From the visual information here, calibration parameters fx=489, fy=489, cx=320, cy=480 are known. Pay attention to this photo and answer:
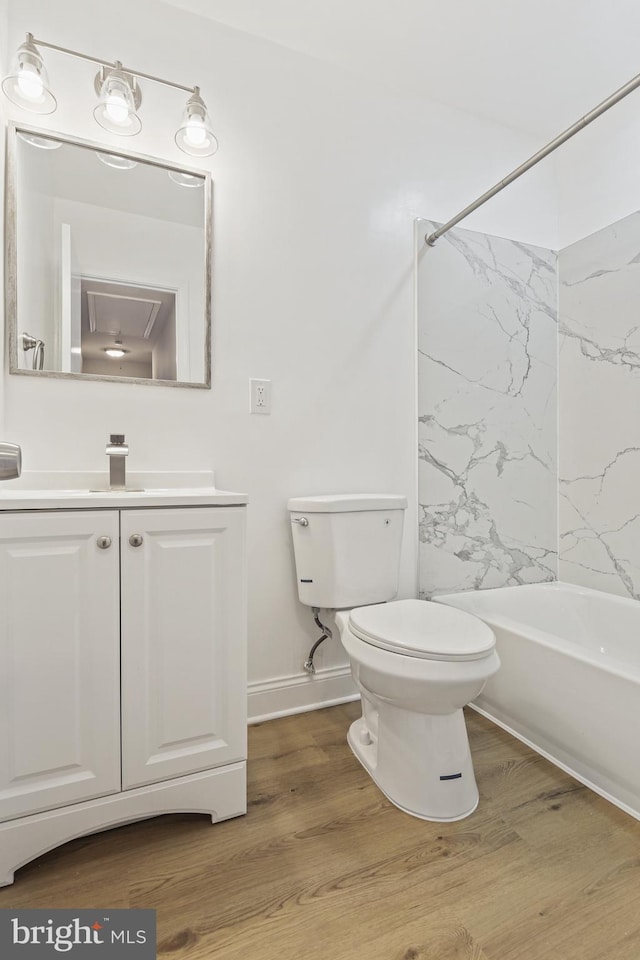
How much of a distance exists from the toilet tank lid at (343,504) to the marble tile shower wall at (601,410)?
99 centimetres

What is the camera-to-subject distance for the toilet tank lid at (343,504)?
1.62 meters

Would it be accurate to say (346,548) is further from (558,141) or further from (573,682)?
(558,141)

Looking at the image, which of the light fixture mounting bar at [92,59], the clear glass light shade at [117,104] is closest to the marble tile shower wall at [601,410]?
the light fixture mounting bar at [92,59]

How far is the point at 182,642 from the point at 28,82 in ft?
4.89

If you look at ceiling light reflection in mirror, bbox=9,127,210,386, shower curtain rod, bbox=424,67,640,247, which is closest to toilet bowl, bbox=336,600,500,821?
ceiling light reflection in mirror, bbox=9,127,210,386

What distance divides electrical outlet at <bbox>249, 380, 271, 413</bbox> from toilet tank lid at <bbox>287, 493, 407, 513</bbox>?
0.34 meters

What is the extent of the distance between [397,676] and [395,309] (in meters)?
1.39

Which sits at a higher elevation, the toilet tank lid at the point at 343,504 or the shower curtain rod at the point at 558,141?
the shower curtain rod at the point at 558,141

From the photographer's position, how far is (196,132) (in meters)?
1.47

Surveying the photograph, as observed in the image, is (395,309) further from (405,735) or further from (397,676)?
(405,735)

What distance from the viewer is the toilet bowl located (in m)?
1.19

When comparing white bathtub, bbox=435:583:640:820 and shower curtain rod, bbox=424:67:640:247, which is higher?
shower curtain rod, bbox=424:67:640:247

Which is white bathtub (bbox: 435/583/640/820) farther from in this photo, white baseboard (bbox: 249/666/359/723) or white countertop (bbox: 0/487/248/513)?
white countertop (bbox: 0/487/248/513)

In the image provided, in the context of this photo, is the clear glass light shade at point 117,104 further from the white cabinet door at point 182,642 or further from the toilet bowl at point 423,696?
the toilet bowl at point 423,696
